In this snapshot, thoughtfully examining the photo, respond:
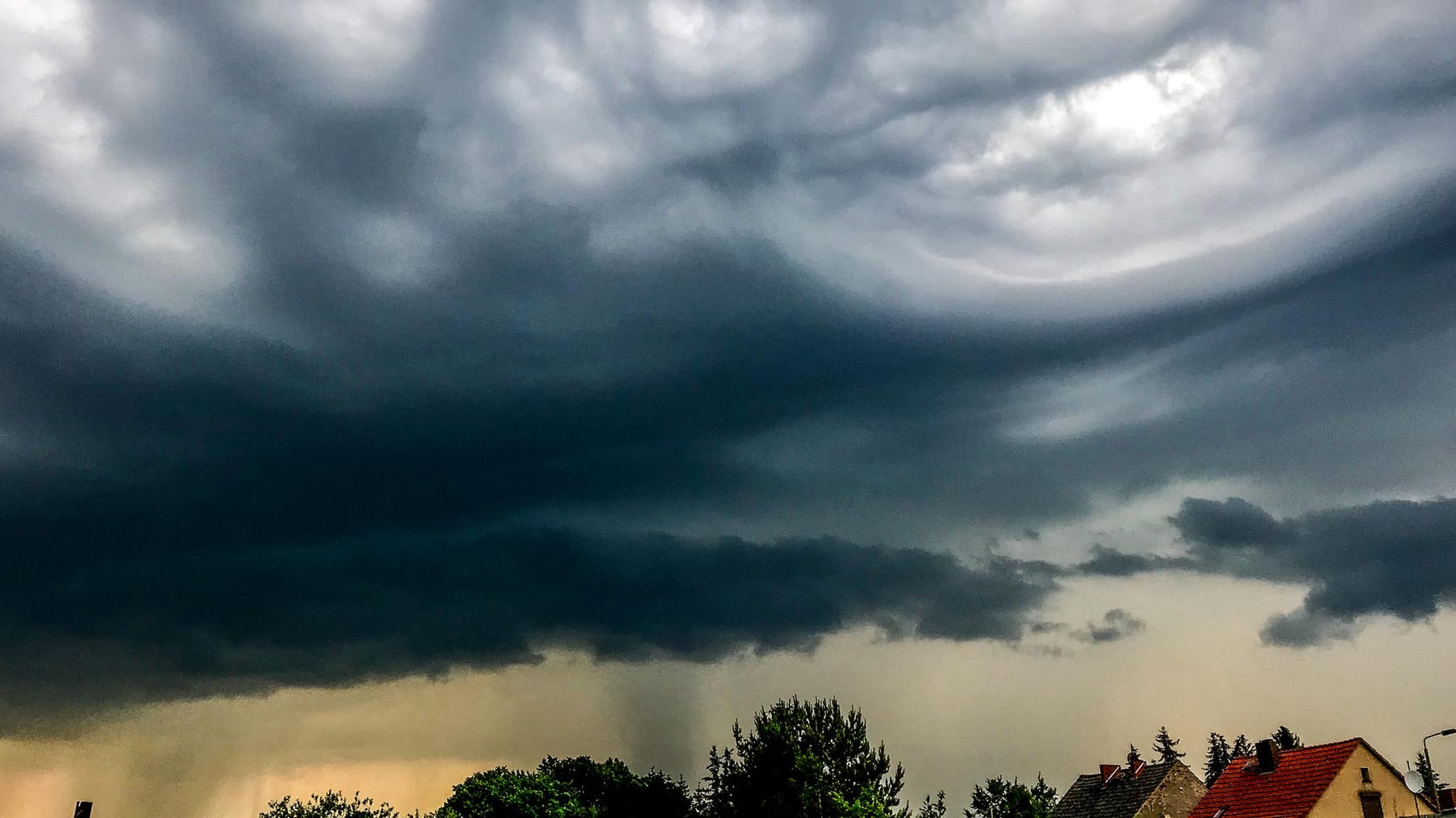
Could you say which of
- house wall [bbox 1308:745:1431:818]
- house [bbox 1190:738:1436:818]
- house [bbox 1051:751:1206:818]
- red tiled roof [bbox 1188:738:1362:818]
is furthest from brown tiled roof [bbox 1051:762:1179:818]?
house wall [bbox 1308:745:1431:818]

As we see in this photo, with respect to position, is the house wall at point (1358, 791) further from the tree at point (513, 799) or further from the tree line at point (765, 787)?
the tree at point (513, 799)

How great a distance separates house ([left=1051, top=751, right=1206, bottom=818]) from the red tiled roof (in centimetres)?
624

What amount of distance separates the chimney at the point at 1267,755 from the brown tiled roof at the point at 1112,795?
11.1 metres

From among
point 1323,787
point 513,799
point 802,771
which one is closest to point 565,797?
point 513,799

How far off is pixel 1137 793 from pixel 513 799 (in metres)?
48.0

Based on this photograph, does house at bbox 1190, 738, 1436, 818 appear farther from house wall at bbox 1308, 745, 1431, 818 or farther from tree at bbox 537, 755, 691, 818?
tree at bbox 537, 755, 691, 818

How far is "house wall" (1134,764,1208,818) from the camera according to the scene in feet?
258

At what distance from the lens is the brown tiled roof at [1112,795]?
80188 millimetres

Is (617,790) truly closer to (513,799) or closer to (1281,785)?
(513,799)

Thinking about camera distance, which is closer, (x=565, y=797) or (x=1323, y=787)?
(x=1323, y=787)

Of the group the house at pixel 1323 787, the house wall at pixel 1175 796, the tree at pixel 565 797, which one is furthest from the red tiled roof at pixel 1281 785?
the tree at pixel 565 797

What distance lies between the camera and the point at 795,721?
216 ft

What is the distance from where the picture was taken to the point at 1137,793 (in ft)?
266

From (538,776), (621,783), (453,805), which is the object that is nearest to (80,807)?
(453,805)
